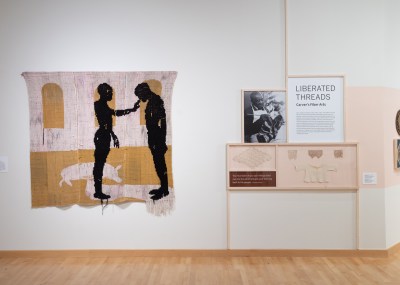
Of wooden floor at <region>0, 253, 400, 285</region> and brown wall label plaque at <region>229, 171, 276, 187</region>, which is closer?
wooden floor at <region>0, 253, 400, 285</region>

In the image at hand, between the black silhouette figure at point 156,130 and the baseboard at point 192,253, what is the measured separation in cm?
63

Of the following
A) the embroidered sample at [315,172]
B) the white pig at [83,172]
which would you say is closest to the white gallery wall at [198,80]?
the embroidered sample at [315,172]

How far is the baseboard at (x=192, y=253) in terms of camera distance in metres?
4.20

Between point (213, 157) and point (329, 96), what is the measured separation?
141 cm

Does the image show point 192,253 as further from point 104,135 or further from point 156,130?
point 104,135

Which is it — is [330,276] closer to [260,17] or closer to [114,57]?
[260,17]

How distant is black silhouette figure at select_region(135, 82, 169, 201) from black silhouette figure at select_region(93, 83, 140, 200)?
0.13 meters

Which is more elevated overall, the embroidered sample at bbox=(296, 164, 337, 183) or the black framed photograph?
the black framed photograph

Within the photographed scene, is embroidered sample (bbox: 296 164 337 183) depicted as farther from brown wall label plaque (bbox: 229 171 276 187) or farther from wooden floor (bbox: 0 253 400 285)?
wooden floor (bbox: 0 253 400 285)

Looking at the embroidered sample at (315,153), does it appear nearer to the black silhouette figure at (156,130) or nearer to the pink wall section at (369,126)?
the pink wall section at (369,126)

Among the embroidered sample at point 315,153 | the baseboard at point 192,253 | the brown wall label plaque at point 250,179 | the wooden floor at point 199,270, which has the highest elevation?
the embroidered sample at point 315,153

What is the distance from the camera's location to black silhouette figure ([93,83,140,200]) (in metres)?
4.23

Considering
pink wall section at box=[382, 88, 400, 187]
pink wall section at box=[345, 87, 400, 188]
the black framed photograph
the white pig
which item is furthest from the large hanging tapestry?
pink wall section at box=[382, 88, 400, 187]

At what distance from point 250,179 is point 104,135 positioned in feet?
5.42
